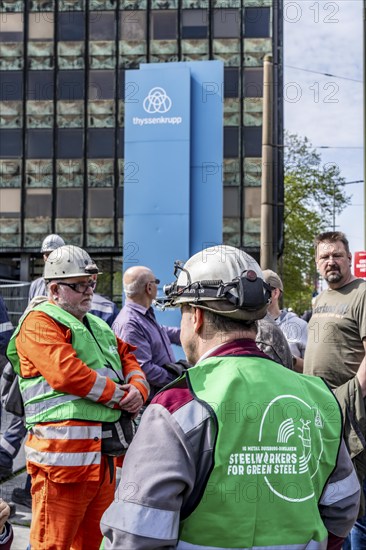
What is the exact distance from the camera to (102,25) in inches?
1280

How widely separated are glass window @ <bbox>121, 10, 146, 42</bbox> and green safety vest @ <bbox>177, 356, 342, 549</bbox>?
32.4m

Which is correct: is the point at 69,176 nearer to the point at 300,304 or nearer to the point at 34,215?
the point at 34,215

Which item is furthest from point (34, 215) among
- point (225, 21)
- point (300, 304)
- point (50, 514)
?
point (50, 514)

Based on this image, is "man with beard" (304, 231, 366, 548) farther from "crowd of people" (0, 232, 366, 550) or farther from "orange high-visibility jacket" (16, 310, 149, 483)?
"crowd of people" (0, 232, 366, 550)

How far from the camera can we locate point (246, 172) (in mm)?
31062

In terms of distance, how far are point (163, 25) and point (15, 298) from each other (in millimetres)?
21970

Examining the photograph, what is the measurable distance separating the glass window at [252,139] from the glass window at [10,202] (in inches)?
425

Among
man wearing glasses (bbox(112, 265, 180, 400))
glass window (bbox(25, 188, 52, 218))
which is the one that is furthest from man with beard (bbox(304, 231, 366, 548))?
glass window (bbox(25, 188, 52, 218))

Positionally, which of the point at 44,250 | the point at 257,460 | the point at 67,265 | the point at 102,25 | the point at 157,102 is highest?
the point at 102,25

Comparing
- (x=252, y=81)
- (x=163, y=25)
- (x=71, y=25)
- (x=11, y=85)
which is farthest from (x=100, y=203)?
(x=252, y=81)

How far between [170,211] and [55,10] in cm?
2341

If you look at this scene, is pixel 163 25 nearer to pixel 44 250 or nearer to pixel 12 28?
pixel 12 28

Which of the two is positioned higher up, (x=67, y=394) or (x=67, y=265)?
(x=67, y=265)

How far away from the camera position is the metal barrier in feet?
44.7
